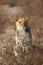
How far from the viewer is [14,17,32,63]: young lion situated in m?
2.39

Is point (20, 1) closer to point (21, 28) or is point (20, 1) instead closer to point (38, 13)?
point (38, 13)

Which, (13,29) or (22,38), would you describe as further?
(13,29)

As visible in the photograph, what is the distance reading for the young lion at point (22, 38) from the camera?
2.39 meters

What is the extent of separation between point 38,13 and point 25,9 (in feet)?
1.16

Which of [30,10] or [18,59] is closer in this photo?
[18,59]

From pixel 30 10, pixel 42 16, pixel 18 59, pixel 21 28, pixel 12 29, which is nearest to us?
pixel 21 28

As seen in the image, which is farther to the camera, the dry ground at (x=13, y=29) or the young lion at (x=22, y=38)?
the dry ground at (x=13, y=29)

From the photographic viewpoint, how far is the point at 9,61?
2553 mm

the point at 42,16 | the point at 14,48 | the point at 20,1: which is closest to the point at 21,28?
the point at 14,48

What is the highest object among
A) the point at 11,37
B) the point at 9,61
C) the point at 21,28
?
the point at 21,28

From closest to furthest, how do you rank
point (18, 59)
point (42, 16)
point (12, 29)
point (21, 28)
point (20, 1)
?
point (21, 28)
point (18, 59)
point (12, 29)
point (42, 16)
point (20, 1)

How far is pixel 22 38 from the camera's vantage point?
2490 mm

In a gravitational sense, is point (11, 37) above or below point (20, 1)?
below

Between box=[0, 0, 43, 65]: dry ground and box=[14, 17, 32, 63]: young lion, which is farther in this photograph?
box=[0, 0, 43, 65]: dry ground
